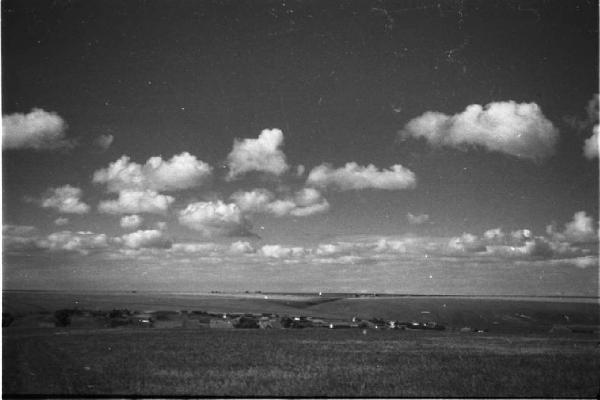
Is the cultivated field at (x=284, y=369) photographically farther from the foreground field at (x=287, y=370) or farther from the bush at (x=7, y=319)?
the bush at (x=7, y=319)

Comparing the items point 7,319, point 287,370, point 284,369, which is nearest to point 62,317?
point 7,319

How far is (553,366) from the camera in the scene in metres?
18.1

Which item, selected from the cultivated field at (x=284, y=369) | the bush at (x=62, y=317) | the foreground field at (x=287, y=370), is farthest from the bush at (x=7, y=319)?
the bush at (x=62, y=317)

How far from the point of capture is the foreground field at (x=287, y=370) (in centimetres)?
1447

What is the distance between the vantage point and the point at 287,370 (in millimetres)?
16953

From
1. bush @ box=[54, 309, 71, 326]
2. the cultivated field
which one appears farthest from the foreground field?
bush @ box=[54, 309, 71, 326]

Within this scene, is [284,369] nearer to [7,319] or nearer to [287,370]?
[287,370]

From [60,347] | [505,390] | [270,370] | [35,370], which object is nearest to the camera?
→ [505,390]

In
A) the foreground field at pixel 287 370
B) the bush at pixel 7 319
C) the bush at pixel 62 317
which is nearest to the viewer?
the foreground field at pixel 287 370

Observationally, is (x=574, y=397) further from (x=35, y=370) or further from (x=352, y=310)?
(x=352, y=310)

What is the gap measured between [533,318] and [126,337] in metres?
62.5

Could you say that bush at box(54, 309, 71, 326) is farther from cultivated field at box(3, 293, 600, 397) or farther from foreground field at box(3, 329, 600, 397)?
foreground field at box(3, 329, 600, 397)

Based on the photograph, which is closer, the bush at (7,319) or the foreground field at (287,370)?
the foreground field at (287,370)

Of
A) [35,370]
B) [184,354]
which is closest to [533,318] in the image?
[184,354]
